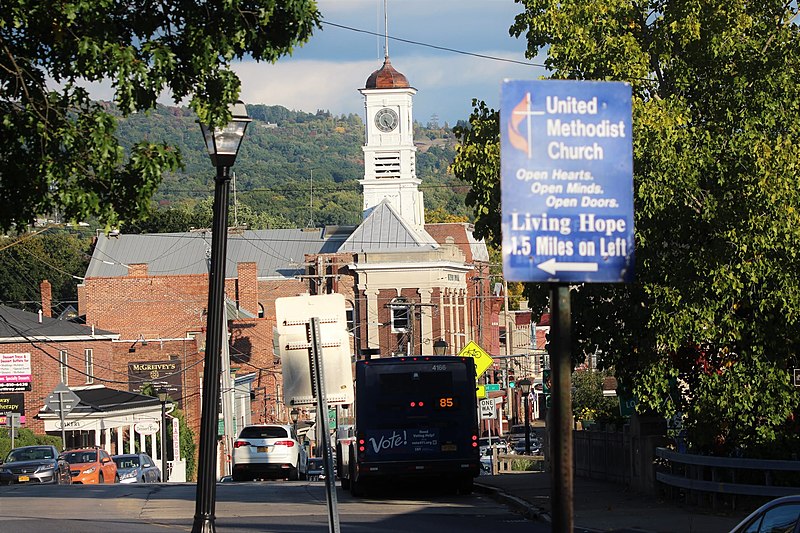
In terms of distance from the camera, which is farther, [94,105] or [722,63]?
[722,63]

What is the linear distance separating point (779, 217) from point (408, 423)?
1037 cm

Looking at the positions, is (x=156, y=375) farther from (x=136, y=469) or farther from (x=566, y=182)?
(x=566, y=182)

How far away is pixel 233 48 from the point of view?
12.3 metres

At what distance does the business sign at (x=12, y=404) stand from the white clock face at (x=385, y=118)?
182ft

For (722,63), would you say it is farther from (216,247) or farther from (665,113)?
(216,247)

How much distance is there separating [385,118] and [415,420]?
8710 cm

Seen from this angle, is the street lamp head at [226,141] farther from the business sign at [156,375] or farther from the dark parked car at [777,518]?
the business sign at [156,375]

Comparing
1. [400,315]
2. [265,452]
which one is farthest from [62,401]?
[400,315]

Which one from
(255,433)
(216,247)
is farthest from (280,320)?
(255,433)

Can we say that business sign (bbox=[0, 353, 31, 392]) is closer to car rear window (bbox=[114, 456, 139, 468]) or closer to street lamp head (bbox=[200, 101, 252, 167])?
car rear window (bbox=[114, 456, 139, 468])

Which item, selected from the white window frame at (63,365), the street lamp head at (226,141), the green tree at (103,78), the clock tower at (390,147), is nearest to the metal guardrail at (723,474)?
the street lamp head at (226,141)

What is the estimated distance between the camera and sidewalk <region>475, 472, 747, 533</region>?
18.6 meters

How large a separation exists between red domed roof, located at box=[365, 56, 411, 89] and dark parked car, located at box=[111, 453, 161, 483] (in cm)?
7007

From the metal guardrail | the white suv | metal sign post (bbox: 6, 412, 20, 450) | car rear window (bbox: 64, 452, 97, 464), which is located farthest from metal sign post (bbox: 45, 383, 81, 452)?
the metal guardrail
